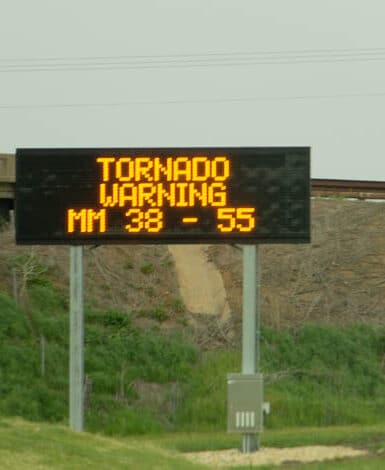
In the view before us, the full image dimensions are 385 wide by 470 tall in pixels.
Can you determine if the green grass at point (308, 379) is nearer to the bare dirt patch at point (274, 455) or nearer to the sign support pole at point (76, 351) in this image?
the bare dirt patch at point (274, 455)

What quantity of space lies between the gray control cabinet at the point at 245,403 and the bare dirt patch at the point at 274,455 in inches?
16.6

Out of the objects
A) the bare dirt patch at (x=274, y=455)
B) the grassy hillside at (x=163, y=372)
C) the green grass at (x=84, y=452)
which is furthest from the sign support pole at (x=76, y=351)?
the grassy hillside at (x=163, y=372)

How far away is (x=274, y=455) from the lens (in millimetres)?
22359

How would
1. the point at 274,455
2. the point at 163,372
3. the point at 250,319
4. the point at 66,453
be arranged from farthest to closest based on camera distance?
the point at 163,372, the point at 250,319, the point at 274,455, the point at 66,453

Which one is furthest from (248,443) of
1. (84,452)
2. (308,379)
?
(308,379)

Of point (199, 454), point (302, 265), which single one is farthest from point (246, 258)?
point (302, 265)

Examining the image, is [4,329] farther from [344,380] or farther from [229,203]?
[229,203]

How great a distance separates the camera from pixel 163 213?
21938 mm

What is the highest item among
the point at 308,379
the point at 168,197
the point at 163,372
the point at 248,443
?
the point at 168,197

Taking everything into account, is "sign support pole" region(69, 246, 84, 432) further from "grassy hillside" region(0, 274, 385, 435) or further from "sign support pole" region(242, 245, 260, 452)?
"grassy hillside" region(0, 274, 385, 435)

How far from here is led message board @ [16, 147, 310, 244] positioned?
21938 millimetres

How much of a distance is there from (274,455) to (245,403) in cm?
98

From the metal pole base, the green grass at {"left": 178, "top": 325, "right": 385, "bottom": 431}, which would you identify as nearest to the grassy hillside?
the green grass at {"left": 178, "top": 325, "right": 385, "bottom": 431}

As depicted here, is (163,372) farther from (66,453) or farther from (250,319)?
(66,453)
